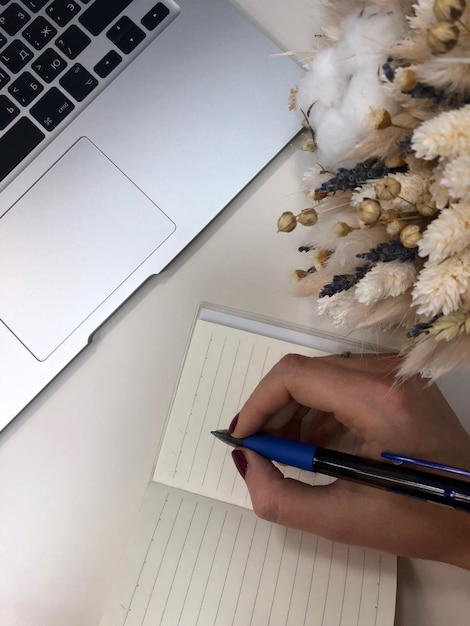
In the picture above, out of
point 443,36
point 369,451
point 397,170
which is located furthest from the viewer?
point 369,451

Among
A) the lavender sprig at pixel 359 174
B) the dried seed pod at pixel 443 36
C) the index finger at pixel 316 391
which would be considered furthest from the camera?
the index finger at pixel 316 391

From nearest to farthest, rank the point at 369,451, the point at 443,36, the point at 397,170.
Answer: the point at 443,36 → the point at 397,170 → the point at 369,451

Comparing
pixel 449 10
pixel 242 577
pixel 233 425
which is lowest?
pixel 242 577

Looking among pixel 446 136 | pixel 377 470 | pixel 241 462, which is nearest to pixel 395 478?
pixel 377 470

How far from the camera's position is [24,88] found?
52 cm

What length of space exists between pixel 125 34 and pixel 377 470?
1.54 ft

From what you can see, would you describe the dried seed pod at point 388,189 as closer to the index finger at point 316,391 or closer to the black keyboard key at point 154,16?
the index finger at point 316,391

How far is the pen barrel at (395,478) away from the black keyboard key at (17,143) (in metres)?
0.40

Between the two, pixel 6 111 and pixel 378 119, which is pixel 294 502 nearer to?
pixel 378 119

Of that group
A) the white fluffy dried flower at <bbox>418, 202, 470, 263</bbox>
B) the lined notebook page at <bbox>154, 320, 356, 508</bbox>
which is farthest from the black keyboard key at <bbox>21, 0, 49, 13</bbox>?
the white fluffy dried flower at <bbox>418, 202, 470, 263</bbox>

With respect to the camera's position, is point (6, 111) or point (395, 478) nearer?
point (395, 478)

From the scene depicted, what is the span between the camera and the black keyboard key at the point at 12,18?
0.52 m

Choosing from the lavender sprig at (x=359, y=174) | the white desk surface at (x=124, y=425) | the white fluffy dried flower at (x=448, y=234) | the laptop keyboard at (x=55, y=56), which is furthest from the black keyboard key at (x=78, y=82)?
the white fluffy dried flower at (x=448, y=234)

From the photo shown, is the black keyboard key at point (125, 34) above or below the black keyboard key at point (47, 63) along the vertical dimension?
above
